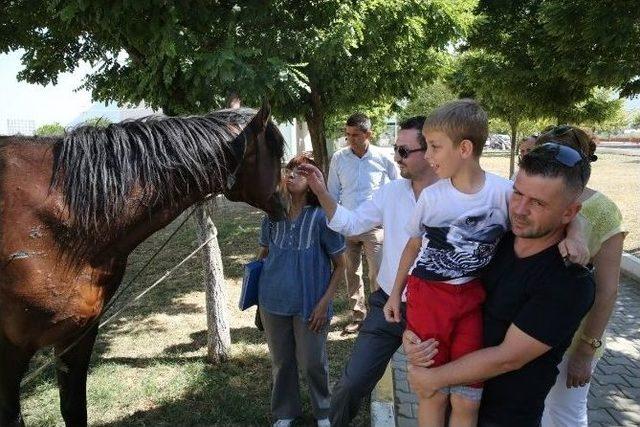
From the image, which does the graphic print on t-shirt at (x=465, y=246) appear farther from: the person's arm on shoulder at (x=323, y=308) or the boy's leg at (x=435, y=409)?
the person's arm on shoulder at (x=323, y=308)

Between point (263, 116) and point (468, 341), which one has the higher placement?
point (263, 116)

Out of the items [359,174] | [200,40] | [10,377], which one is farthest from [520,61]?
[10,377]

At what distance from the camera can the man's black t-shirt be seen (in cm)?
137

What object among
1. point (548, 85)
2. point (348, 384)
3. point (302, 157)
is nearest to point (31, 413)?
point (348, 384)

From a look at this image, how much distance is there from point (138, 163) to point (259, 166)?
610 millimetres

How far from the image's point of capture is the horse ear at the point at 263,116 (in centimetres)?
241

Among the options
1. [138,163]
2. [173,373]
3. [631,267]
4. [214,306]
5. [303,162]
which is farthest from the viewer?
[631,267]

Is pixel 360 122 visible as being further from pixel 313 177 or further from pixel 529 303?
pixel 529 303

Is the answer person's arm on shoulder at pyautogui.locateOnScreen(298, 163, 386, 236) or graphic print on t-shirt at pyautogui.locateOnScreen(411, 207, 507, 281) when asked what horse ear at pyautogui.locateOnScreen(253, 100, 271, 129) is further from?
graphic print on t-shirt at pyautogui.locateOnScreen(411, 207, 507, 281)

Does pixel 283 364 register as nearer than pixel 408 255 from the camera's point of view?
No

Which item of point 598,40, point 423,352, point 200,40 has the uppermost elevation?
point 598,40

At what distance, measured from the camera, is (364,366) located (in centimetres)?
233

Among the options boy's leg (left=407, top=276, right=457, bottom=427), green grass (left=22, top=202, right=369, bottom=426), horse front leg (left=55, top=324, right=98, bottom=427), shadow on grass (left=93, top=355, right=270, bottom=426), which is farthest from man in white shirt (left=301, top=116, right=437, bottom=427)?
horse front leg (left=55, top=324, right=98, bottom=427)

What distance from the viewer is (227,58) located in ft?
7.79
